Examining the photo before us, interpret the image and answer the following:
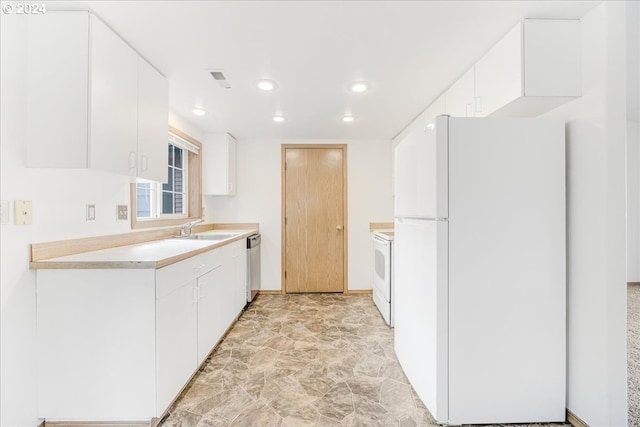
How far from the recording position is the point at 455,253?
157 centimetres

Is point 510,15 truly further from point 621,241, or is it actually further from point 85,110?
point 85,110

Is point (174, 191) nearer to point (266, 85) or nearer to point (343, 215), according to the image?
point (266, 85)

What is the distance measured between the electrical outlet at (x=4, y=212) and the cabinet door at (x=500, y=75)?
263cm

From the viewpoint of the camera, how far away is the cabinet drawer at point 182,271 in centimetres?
Answer: 156

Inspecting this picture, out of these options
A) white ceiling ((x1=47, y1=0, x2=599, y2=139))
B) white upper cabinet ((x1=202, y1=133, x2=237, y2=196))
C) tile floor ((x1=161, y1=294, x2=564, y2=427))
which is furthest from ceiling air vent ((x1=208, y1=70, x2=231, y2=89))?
tile floor ((x1=161, y1=294, x2=564, y2=427))

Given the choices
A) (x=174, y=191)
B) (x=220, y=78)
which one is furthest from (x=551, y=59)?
(x=174, y=191)

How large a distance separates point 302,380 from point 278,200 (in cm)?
257

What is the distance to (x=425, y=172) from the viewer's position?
5.60 ft

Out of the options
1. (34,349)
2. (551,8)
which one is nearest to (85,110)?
(34,349)

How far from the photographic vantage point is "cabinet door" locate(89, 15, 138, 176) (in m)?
1.53

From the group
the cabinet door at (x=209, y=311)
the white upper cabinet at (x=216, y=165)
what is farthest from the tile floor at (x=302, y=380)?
the white upper cabinet at (x=216, y=165)

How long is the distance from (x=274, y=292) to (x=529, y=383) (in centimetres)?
313

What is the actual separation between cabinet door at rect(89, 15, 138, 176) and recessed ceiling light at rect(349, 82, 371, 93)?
153cm

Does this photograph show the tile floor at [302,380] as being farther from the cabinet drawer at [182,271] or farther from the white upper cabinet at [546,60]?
the white upper cabinet at [546,60]
